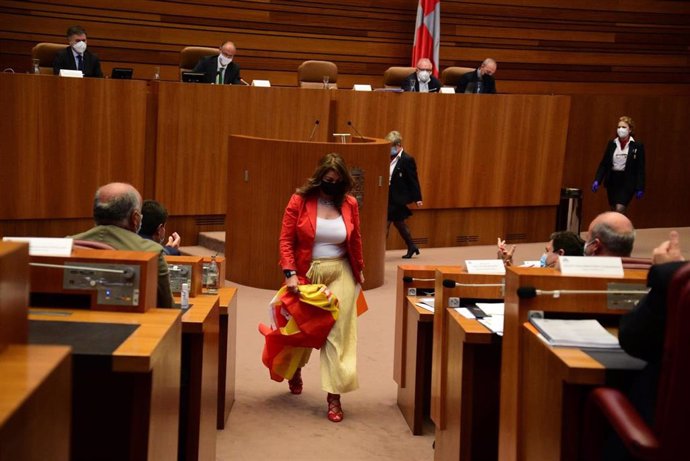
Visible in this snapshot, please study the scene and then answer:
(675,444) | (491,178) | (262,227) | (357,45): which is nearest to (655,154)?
(491,178)

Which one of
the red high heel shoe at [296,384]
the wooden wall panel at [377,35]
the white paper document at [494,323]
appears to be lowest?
the red high heel shoe at [296,384]

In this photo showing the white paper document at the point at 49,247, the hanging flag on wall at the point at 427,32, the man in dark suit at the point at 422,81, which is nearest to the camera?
the white paper document at the point at 49,247

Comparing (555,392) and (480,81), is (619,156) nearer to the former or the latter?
(480,81)

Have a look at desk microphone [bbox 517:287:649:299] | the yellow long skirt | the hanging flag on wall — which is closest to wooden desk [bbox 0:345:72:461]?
desk microphone [bbox 517:287:649:299]

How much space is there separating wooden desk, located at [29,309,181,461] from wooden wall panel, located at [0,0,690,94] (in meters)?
8.78

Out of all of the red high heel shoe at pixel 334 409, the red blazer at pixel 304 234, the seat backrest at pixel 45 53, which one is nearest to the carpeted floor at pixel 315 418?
the red high heel shoe at pixel 334 409

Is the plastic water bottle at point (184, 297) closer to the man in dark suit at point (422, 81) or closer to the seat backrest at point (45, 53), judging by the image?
the seat backrest at point (45, 53)

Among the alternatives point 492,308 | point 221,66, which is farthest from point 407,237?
point 492,308

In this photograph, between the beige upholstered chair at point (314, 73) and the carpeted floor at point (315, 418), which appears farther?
the beige upholstered chair at point (314, 73)

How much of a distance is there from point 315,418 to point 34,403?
3480 mm

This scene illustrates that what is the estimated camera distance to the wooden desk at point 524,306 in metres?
3.27

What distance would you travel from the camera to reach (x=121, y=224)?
12.3 feet

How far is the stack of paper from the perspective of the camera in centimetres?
303

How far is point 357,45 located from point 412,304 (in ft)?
28.1
